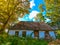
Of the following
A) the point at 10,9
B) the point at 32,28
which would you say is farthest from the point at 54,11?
the point at 32,28

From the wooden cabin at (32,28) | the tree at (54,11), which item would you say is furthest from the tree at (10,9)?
the wooden cabin at (32,28)

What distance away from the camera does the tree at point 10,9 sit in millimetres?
29970

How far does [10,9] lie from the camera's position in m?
30.3

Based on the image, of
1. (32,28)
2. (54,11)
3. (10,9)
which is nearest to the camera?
(54,11)

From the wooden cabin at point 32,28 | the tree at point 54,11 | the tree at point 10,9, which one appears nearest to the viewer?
the tree at point 54,11

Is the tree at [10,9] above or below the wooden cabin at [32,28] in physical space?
above

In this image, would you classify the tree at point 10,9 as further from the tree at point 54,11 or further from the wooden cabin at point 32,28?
the wooden cabin at point 32,28

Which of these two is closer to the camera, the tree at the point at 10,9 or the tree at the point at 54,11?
the tree at the point at 54,11

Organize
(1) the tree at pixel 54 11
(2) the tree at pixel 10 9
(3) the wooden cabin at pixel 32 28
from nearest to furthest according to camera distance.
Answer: (1) the tree at pixel 54 11, (2) the tree at pixel 10 9, (3) the wooden cabin at pixel 32 28

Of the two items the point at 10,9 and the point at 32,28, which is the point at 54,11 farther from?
the point at 32,28

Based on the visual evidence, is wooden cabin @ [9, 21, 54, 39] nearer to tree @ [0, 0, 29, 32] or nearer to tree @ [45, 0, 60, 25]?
tree @ [0, 0, 29, 32]

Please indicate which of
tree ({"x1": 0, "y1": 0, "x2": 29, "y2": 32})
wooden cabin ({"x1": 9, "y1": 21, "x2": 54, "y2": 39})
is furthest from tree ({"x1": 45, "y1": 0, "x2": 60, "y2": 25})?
wooden cabin ({"x1": 9, "y1": 21, "x2": 54, "y2": 39})

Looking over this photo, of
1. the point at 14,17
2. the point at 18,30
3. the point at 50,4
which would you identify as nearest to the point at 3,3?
the point at 14,17

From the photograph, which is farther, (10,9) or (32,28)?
(32,28)
